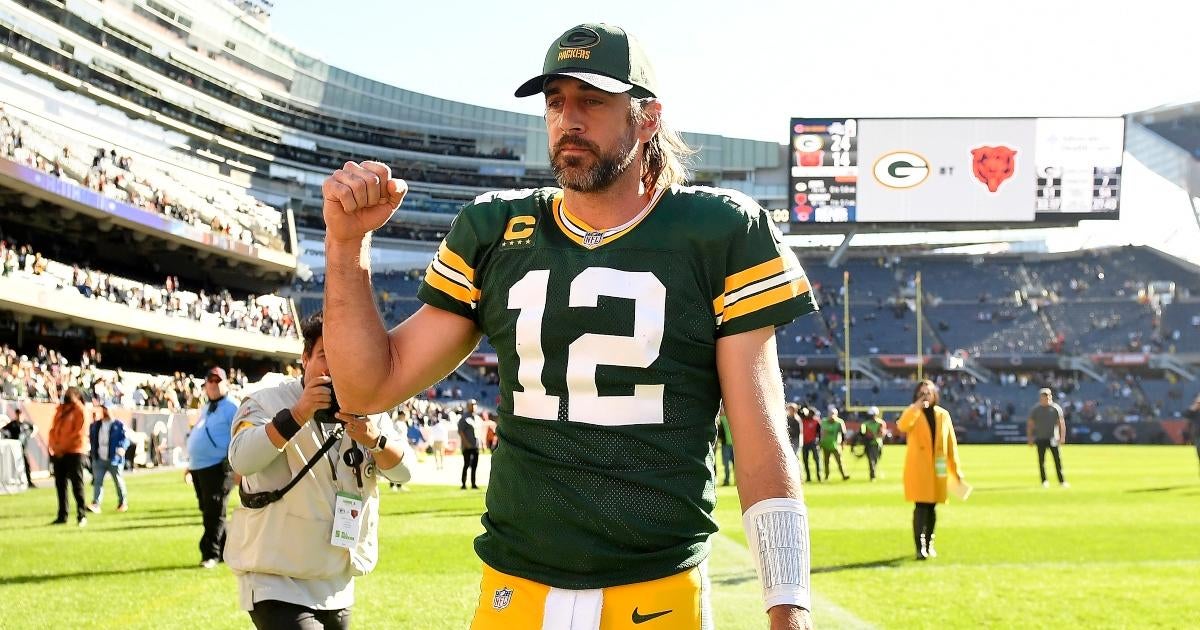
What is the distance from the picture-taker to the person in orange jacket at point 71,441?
1587 cm

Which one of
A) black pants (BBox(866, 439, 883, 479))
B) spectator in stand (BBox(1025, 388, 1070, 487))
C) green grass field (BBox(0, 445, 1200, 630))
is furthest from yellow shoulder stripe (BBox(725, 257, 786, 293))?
black pants (BBox(866, 439, 883, 479))

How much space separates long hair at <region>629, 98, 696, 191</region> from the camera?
2.83 m

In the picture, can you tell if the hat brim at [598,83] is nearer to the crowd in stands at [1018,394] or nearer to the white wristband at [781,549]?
the white wristband at [781,549]

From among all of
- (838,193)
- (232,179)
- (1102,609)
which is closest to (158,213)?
(232,179)

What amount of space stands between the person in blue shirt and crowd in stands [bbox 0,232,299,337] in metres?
24.3

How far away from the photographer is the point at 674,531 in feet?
8.27

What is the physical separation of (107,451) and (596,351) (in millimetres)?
17693

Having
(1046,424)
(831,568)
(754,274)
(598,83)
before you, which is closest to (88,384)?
(1046,424)

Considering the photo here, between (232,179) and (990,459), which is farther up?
(232,179)

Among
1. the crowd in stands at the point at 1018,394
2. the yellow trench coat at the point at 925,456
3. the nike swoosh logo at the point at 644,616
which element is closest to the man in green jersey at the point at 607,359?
the nike swoosh logo at the point at 644,616

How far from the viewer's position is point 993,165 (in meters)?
53.1

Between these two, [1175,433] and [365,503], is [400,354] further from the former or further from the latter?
[1175,433]

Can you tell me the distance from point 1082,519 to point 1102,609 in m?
7.88

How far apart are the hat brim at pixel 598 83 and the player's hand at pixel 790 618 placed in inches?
45.0
